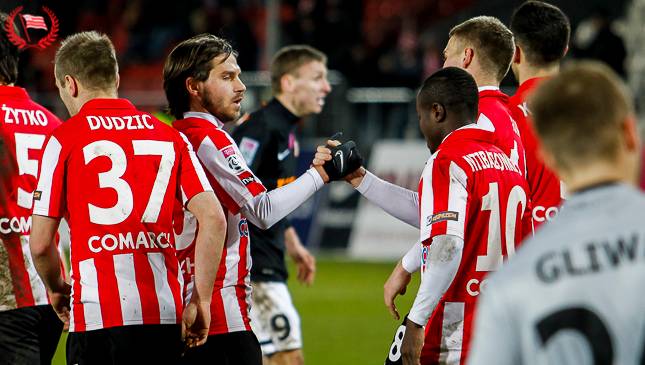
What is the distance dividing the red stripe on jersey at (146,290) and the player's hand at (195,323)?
127 mm

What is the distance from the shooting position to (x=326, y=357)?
9500mm

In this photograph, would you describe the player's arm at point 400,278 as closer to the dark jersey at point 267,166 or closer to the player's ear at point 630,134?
the player's ear at point 630,134

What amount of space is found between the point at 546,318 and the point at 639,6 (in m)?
15.8

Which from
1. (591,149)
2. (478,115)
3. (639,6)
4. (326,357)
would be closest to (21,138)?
(478,115)

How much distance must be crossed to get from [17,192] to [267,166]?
95.0 inches

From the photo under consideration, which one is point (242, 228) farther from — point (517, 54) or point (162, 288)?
point (517, 54)

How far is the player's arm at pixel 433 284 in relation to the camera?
429cm

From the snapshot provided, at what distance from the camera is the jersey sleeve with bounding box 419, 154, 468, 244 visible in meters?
4.31

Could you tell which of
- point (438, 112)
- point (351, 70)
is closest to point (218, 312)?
point (438, 112)

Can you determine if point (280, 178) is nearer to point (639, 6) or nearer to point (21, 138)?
point (21, 138)

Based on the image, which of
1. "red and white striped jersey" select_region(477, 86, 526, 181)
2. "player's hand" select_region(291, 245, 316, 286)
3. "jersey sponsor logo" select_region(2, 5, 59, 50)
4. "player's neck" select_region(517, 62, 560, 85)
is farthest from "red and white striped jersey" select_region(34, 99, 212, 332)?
"player's hand" select_region(291, 245, 316, 286)

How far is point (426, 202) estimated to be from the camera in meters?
4.43

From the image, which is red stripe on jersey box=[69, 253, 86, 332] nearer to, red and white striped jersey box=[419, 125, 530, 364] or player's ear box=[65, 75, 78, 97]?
player's ear box=[65, 75, 78, 97]

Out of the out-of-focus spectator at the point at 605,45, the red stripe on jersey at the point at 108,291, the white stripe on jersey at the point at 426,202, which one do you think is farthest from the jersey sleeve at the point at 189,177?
the out-of-focus spectator at the point at 605,45
